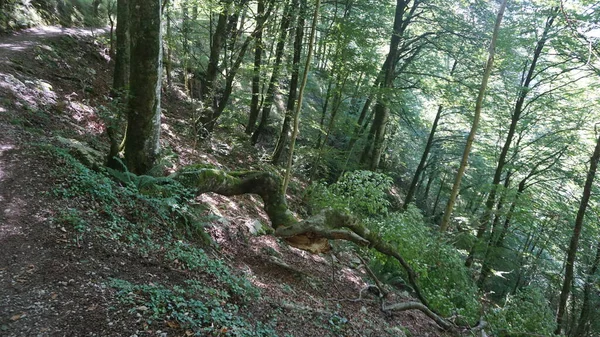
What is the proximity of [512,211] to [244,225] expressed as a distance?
957 centimetres

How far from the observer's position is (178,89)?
52.0ft

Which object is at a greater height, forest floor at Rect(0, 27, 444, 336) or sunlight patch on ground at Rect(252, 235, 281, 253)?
forest floor at Rect(0, 27, 444, 336)

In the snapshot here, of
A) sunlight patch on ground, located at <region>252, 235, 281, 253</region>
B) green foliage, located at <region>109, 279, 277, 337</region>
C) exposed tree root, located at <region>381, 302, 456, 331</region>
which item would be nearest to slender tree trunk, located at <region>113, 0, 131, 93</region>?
sunlight patch on ground, located at <region>252, 235, 281, 253</region>

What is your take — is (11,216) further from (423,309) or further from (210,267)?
(423,309)

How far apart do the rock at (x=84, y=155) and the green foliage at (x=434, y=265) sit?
5.94 meters

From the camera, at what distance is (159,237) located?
502 cm

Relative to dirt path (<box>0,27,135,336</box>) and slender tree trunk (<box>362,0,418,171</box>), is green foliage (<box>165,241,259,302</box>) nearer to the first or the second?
dirt path (<box>0,27,135,336</box>)

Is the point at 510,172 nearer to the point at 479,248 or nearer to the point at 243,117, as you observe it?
the point at 479,248

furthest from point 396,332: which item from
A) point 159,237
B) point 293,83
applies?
point 293,83

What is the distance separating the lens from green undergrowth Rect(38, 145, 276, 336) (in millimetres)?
3432

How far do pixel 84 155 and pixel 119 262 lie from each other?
2596 millimetres

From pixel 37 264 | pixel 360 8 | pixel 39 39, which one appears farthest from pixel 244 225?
pixel 39 39

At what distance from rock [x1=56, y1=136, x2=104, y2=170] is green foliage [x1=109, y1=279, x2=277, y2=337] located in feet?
9.27

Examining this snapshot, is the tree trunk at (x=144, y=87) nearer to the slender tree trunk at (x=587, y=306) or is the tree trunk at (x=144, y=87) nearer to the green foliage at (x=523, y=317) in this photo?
the green foliage at (x=523, y=317)
